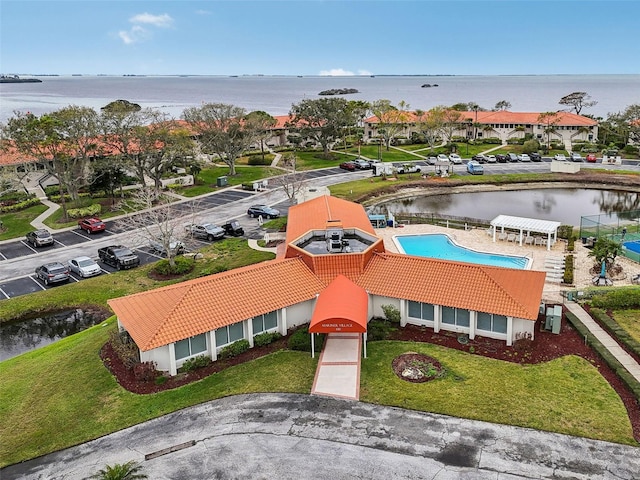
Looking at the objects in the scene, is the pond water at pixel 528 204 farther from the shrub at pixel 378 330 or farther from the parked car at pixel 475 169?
the shrub at pixel 378 330

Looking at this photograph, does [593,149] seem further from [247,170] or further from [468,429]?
[468,429]

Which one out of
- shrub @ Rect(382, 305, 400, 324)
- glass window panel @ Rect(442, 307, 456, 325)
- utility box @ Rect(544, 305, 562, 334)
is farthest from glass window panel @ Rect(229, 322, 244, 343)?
utility box @ Rect(544, 305, 562, 334)

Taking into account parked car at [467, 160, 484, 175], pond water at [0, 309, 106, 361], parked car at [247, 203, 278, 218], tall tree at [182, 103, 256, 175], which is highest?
tall tree at [182, 103, 256, 175]

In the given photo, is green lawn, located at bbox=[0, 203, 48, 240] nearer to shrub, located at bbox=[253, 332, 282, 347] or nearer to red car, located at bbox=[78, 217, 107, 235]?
red car, located at bbox=[78, 217, 107, 235]

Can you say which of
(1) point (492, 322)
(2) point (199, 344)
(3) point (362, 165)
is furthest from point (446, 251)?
(3) point (362, 165)

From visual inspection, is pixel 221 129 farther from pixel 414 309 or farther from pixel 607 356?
pixel 607 356

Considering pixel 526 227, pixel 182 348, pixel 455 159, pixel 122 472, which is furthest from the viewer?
pixel 455 159
